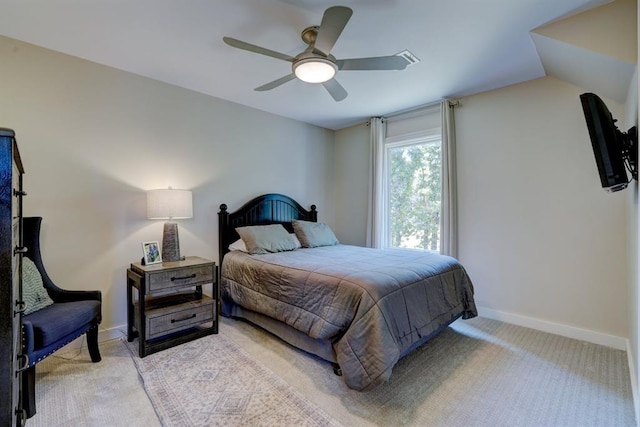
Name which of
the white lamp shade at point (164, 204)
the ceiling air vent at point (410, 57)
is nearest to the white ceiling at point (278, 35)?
the ceiling air vent at point (410, 57)

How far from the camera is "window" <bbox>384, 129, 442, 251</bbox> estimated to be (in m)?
3.98

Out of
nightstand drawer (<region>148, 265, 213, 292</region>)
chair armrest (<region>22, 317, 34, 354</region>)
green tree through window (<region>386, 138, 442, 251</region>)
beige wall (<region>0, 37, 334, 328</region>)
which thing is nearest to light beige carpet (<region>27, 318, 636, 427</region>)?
chair armrest (<region>22, 317, 34, 354</region>)

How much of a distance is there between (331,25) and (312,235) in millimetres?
2592

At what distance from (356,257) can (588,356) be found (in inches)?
83.7

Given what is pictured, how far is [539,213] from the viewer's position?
3.11 meters

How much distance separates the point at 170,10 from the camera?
2.07m

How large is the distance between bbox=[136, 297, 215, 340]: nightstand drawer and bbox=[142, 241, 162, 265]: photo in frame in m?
0.48

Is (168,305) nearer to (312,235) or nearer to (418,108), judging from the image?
(312,235)

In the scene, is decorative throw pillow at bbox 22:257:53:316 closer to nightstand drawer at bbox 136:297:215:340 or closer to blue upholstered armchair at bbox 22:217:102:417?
blue upholstered armchair at bbox 22:217:102:417

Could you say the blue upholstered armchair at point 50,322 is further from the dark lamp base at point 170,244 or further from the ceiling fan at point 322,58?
the ceiling fan at point 322,58

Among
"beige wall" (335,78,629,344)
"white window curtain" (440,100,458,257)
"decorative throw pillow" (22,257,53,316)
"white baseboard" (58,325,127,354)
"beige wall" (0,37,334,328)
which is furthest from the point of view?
"white window curtain" (440,100,458,257)

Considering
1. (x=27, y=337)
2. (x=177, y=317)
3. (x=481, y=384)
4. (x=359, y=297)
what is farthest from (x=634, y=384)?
(x=27, y=337)

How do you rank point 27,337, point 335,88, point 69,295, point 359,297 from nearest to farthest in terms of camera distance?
1. point 27,337
2. point 359,297
3. point 69,295
4. point 335,88

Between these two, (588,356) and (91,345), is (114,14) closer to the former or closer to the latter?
(91,345)
